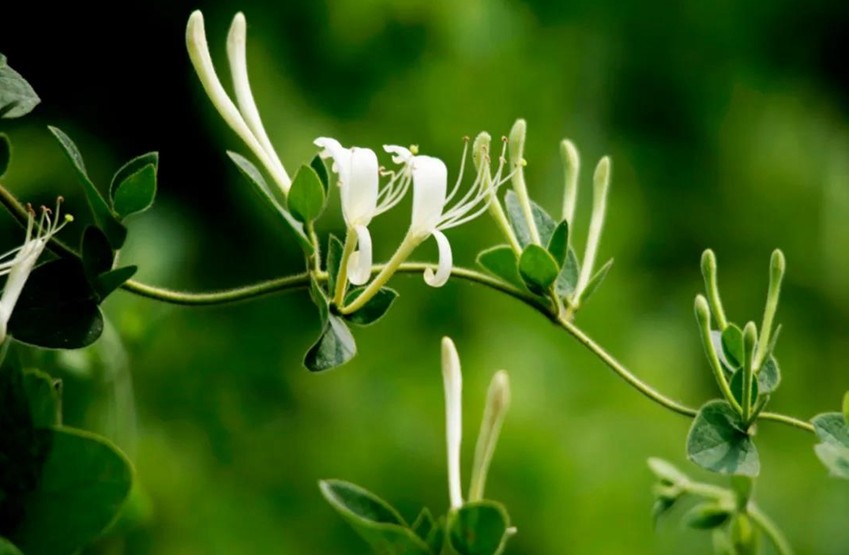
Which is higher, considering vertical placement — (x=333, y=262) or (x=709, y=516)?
(x=333, y=262)

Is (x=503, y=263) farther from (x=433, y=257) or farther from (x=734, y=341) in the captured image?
(x=433, y=257)

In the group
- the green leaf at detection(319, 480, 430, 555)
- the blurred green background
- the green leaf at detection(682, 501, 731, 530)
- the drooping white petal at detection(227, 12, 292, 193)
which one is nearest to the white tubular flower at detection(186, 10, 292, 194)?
the drooping white petal at detection(227, 12, 292, 193)

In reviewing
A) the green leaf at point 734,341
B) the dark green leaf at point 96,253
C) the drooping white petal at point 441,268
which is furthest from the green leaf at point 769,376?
the dark green leaf at point 96,253

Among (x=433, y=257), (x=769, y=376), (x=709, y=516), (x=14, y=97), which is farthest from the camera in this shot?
(x=433, y=257)

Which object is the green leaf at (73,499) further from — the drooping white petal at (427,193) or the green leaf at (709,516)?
the green leaf at (709,516)

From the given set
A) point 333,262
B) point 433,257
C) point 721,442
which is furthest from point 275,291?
point 433,257

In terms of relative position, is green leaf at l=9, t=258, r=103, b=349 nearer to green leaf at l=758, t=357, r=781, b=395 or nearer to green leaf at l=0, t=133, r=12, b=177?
green leaf at l=0, t=133, r=12, b=177
